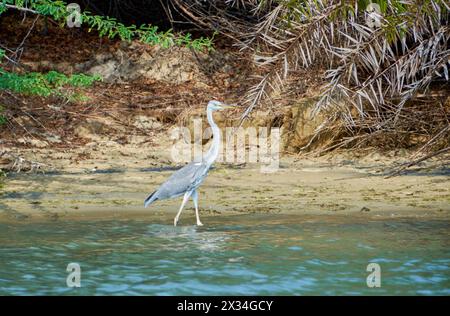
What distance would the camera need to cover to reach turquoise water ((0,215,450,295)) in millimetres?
6938

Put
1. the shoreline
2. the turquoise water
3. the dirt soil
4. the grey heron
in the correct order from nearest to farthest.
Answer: the turquoise water, the grey heron, the shoreline, the dirt soil

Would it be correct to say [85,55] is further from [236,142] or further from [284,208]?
[284,208]

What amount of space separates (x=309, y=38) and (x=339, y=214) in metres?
1.95

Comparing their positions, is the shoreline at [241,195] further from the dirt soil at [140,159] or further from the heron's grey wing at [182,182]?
the heron's grey wing at [182,182]

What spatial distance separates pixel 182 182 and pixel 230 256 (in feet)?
5.27

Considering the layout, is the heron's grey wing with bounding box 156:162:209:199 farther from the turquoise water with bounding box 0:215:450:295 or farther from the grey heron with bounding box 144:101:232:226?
the turquoise water with bounding box 0:215:450:295

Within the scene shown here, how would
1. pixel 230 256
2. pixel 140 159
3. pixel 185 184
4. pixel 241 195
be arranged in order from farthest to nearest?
pixel 140 159 < pixel 241 195 < pixel 185 184 < pixel 230 256

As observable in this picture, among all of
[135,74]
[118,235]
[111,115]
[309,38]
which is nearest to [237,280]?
[118,235]

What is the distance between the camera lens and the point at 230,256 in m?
7.76

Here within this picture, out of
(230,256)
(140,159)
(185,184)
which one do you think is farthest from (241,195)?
(230,256)

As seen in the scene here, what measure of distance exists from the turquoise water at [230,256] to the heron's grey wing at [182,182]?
334 mm

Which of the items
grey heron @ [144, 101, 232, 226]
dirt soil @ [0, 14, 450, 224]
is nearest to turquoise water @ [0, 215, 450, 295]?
grey heron @ [144, 101, 232, 226]

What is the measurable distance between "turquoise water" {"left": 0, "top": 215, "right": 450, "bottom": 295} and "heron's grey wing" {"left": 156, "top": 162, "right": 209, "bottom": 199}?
1.10ft

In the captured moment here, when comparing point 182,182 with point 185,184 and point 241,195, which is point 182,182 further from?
point 241,195
